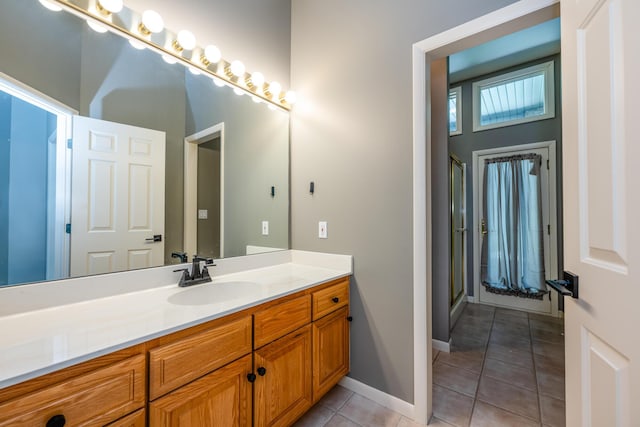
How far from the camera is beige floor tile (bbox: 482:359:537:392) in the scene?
5.77ft

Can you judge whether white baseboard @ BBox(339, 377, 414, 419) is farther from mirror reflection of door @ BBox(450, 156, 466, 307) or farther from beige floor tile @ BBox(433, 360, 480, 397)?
mirror reflection of door @ BBox(450, 156, 466, 307)

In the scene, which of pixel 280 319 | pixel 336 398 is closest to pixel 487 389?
pixel 336 398

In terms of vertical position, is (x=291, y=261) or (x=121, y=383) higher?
(x=291, y=261)

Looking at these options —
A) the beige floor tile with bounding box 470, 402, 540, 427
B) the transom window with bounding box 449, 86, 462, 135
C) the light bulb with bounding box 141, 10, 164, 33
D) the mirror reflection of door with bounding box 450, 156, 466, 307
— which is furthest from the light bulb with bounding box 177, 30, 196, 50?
the transom window with bounding box 449, 86, 462, 135

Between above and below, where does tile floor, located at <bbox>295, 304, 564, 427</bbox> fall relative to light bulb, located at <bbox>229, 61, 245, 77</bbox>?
below

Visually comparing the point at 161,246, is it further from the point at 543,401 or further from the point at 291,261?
the point at 543,401

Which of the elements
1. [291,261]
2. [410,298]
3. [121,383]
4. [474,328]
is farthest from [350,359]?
[474,328]

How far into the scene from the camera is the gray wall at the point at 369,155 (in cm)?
148

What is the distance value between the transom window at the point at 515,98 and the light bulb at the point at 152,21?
11.6 feet

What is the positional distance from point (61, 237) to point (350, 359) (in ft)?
5.37

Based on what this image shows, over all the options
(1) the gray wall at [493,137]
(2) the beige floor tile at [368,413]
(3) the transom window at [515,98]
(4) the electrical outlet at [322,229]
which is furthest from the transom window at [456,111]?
(2) the beige floor tile at [368,413]

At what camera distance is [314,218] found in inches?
73.5

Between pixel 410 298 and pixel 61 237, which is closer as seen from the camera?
pixel 61 237

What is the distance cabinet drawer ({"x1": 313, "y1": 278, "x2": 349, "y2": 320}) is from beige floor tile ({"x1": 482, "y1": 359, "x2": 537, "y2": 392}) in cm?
123
